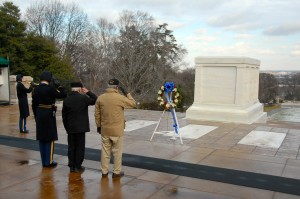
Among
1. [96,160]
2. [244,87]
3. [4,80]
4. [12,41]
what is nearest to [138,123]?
[244,87]

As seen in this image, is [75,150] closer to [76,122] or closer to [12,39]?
[76,122]

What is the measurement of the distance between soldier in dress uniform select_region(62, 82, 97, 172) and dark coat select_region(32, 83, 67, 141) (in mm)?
448

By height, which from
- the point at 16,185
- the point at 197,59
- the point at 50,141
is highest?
the point at 197,59

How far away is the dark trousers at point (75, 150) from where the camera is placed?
239 inches

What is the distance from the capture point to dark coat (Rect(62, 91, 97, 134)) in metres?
6.01

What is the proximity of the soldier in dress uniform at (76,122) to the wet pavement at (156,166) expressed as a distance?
289mm

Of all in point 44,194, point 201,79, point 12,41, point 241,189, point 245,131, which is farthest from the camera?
point 12,41

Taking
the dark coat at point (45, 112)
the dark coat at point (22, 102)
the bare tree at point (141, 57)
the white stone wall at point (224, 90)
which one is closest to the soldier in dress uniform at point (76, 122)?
the dark coat at point (45, 112)

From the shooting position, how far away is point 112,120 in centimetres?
574

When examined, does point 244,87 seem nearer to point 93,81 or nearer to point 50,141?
point 50,141

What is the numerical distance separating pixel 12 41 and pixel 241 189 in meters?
23.9

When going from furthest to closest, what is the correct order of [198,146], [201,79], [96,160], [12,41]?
[12,41]
[201,79]
[198,146]
[96,160]

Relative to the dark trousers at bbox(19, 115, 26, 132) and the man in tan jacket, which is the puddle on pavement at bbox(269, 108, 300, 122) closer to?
the dark trousers at bbox(19, 115, 26, 132)

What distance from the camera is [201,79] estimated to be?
13.3 m
